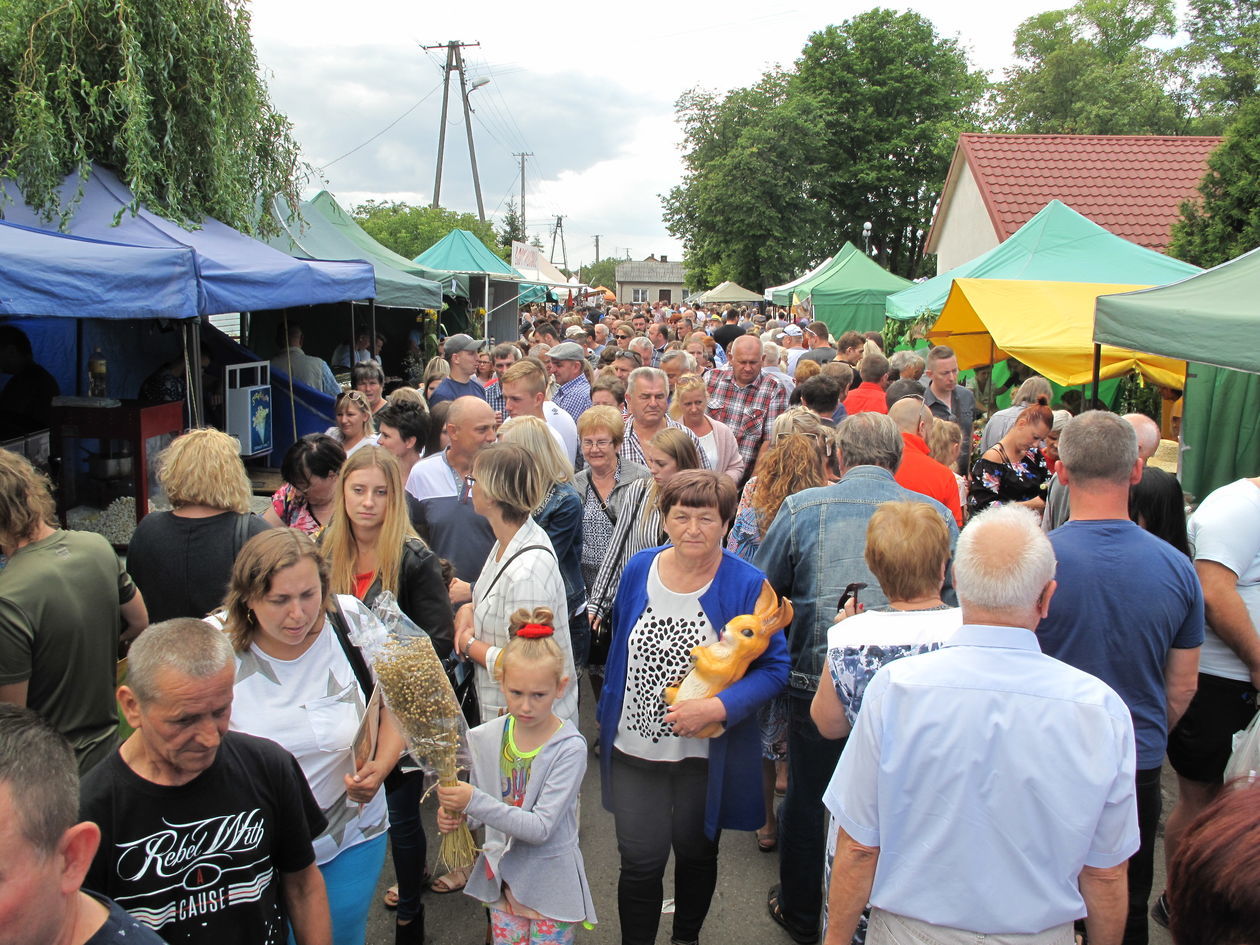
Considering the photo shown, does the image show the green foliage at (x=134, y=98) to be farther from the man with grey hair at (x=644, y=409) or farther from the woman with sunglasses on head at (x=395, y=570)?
the woman with sunglasses on head at (x=395, y=570)

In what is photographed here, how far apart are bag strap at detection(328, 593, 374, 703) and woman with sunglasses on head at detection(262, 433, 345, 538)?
1.25 metres

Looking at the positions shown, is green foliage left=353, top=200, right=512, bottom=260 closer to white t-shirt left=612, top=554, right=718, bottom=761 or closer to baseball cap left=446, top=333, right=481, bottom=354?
baseball cap left=446, top=333, right=481, bottom=354

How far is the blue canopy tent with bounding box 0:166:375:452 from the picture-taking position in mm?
6004

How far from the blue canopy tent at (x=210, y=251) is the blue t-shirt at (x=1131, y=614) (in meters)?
5.17

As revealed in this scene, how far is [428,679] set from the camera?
2428 mm

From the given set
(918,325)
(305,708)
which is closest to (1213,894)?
(305,708)

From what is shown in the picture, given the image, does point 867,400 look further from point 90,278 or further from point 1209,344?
point 90,278

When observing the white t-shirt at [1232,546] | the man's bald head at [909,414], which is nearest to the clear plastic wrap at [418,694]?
the white t-shirt at [1232,546]

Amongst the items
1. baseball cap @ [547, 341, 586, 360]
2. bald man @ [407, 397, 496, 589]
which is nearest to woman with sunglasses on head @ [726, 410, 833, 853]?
bald man @ [407, 397, 496, 589]

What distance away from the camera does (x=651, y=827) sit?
285 centimetres

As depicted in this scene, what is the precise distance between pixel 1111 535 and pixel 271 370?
29.5ft

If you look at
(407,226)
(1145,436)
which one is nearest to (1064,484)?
(1145,436)

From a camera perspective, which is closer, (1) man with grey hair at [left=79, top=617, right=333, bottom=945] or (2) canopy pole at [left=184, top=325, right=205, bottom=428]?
(1) man with grey hair at [left=79, top=617, right=333, bottom=945]

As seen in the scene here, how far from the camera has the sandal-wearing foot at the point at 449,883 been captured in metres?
3.57
